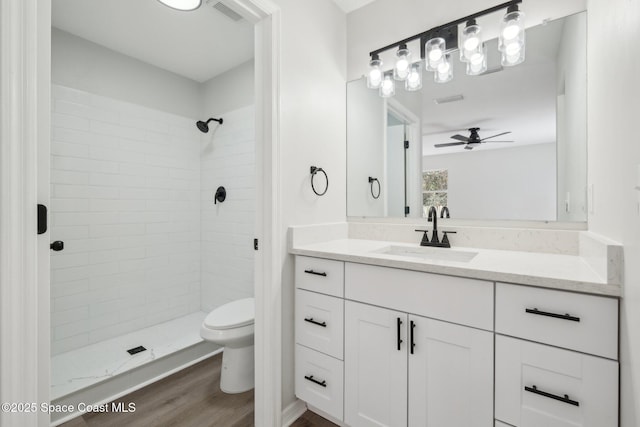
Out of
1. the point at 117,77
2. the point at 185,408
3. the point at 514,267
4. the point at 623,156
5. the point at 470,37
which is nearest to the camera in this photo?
the point at 623,156

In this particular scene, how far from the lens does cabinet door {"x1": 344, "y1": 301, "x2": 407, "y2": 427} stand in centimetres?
122

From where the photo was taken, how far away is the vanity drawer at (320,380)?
1392 millimetres

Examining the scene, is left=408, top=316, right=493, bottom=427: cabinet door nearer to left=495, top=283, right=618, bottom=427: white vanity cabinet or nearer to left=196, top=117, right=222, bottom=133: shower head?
left=495, top=283, right=618, bottom=427: white vanity cabinet

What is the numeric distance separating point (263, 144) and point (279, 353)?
107cm

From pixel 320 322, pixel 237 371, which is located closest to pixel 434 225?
pixel 320 322

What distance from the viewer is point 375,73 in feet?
6.16

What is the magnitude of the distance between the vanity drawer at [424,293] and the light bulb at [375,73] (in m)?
1.23

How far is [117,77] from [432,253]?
2.78m

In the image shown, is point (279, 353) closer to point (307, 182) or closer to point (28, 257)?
point (307, 182)

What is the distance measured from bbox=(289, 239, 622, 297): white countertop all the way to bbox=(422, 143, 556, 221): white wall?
0.23m

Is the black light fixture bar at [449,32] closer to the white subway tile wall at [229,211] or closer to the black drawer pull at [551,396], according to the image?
the white subway tile wall at [229,211]

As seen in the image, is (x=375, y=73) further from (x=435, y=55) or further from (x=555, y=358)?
(x=555, y=358)

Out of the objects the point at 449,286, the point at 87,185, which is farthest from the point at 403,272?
the point at 87,185

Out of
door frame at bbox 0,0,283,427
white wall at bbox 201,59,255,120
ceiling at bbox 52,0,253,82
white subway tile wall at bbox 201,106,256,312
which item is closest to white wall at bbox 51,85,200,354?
white subway tile wall at bbox 201,106,256,312
